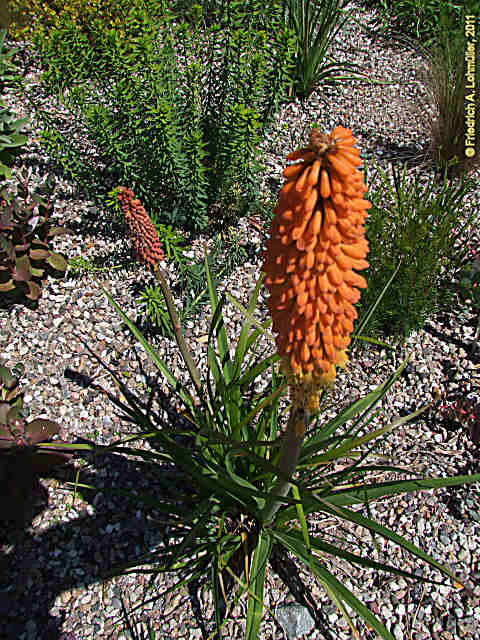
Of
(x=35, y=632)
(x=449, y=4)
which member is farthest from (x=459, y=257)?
(x=449, y=4)

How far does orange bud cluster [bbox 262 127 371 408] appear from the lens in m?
1.26

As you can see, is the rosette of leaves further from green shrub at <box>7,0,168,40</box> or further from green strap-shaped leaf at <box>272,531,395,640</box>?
green shrub at <box>7,0,168,40</box>

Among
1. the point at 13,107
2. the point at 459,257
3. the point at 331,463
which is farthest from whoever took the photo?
the point at 13,107

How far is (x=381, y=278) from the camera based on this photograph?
10.7ft

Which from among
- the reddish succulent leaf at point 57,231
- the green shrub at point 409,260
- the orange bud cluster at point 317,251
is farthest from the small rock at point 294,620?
the reddish succulent leaf at point 57,231

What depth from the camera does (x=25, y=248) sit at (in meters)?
3.40

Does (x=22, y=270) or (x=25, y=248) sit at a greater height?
(x=25, y=248)

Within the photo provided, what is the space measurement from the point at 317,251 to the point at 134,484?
2057 millimetres

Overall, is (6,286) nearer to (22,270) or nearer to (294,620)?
(22,270)

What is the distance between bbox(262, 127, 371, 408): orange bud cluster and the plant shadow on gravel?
1.13m

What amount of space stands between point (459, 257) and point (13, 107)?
4.58 meters

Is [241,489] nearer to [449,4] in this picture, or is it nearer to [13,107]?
[13,107]

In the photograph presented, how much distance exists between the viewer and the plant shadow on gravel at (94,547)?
7.86 feet

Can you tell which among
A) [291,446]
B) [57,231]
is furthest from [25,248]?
[291,446]
